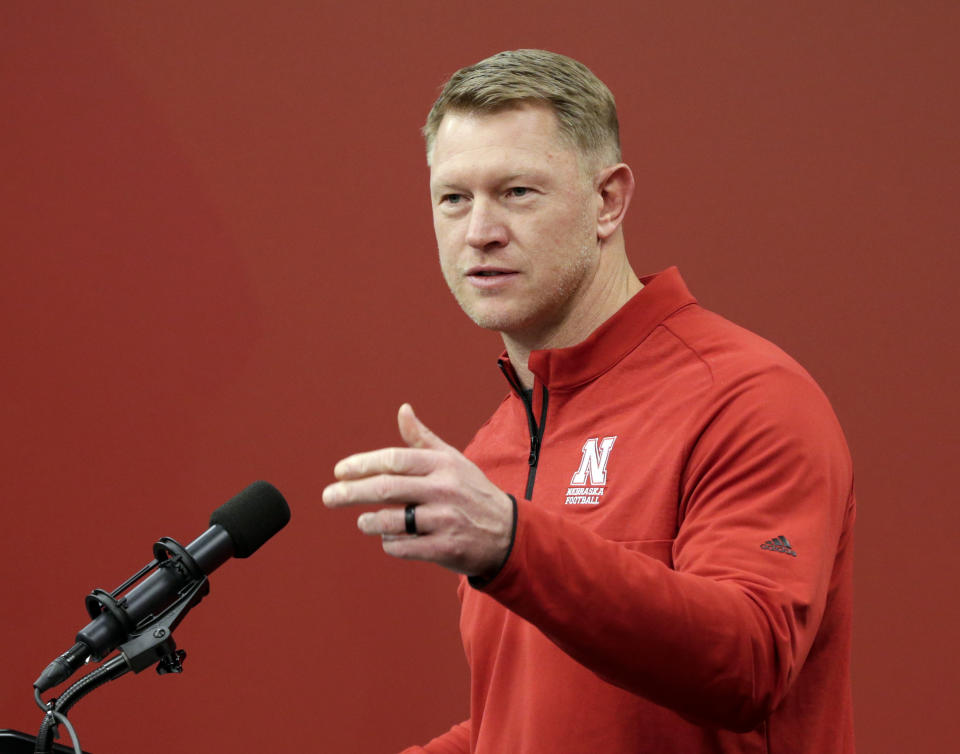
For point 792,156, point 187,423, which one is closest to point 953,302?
point 792,156

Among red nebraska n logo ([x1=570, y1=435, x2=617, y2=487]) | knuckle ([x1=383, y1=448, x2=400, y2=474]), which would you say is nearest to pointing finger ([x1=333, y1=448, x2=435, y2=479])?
knuckle ([x1=383, y1=448, x2=400, y2=474])

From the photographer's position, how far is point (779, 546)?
97 cm

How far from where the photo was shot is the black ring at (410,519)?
2.51 ft

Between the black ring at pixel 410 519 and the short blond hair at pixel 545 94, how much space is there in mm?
750

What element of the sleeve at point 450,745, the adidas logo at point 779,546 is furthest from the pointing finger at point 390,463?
the sleeve at point 450,745

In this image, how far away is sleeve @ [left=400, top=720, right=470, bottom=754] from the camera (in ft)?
5.09

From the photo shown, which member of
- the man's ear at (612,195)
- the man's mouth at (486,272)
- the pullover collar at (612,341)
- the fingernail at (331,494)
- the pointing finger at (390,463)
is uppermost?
the man's ear at (612,195)

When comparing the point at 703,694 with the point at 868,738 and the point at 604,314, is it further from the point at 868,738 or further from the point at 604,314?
the point at 868,738

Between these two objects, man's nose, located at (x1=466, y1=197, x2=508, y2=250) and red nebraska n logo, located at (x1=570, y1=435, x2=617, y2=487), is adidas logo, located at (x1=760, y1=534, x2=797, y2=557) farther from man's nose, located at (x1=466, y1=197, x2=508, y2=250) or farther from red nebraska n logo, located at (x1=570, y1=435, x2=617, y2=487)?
man's nose, located at (x1=466, y1=197, x2=508, y2=250)

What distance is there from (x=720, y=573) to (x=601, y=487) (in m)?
0.28

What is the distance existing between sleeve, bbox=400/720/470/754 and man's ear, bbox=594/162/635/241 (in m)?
0.74

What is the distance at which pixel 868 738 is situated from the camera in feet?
7.56

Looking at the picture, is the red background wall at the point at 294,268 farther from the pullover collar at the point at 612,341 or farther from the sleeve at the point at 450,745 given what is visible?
the pullover collar at the point at 612,341

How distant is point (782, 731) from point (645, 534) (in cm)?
25
